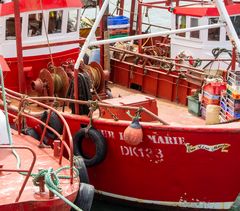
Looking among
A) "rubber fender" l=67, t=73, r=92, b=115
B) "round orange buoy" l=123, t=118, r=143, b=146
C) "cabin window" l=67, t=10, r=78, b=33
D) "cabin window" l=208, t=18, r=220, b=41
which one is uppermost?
"cabin window" l=67, t=10, r=78, b=33

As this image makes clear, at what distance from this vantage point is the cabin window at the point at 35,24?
1336 cm

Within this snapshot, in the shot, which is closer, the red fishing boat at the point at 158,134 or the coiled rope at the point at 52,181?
the coiled rope at the point at 52,181

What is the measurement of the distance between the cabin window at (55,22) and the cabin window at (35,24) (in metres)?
0.31

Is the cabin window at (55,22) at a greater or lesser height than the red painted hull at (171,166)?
greater

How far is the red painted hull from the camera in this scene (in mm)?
9750

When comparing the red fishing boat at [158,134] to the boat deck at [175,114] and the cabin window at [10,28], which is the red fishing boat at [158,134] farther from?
the cabin window at [10,28]

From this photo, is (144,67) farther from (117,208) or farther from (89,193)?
(89,193)

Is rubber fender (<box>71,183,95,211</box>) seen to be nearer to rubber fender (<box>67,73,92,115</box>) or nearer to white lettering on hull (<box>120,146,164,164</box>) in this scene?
white lettering on hull (<box>120,146,164,164</box>)

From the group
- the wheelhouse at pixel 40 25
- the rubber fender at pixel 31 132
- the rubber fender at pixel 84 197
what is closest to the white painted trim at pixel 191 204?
the rubber fender at pixel 84 197

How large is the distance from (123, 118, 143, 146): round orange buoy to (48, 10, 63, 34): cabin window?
503cm

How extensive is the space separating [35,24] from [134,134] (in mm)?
5159

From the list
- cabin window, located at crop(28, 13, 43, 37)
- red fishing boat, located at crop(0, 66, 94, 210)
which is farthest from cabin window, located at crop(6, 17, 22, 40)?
red fishing boat, located at crop(0, 66, 94, 210)

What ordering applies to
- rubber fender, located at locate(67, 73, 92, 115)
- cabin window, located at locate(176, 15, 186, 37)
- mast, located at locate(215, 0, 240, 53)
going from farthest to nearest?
cabin window, located at locate(176, 15, 186, 37) → rubber fender, located at locate(67, 73, 92, 115) → mast, located at locate(215, 0, 240, 53)

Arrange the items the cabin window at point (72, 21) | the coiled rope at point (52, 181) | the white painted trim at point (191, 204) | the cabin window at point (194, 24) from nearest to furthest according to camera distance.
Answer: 1. the coiled rope at point (52, 181)
2. the white painted trim at point (191, 204)
3. the cabin window at point (72, 21)
4. the cabin window at point (194, 24)
